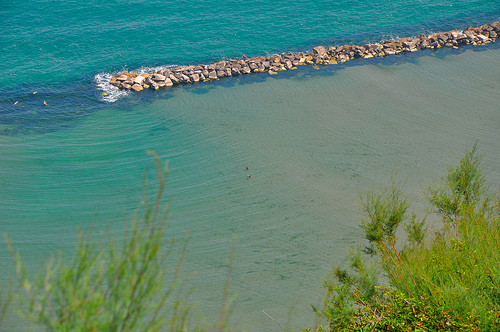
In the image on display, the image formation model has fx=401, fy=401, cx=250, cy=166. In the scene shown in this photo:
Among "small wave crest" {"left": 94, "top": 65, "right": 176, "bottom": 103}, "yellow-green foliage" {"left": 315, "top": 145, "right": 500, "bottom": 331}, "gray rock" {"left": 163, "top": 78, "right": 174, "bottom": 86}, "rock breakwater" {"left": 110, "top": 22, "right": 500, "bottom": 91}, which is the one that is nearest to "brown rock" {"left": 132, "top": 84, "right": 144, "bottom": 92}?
"rock breakwater" {"left": 110, "top": 22, "right": 500, "bottom": 91}

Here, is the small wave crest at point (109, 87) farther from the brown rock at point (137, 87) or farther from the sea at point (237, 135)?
the brown rock at point (137, 87)

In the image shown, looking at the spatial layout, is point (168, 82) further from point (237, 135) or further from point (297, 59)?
point (297, 59)

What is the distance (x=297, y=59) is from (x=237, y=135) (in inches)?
332

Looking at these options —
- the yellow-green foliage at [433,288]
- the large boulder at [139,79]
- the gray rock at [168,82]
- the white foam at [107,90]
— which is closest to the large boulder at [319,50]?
the gray rock at [168,82]

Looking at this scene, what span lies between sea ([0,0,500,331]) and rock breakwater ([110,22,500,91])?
0.69 metres

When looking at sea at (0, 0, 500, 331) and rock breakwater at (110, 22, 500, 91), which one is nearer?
sea at (0, 0, 500, 331)

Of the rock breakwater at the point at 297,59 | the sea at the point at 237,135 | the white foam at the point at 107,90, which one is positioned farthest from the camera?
the rock breakwater at the point at 297,59

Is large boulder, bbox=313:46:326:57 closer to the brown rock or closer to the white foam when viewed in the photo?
the brown rock

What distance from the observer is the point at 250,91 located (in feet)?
71.1

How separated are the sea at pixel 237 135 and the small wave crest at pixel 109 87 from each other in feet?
0.55

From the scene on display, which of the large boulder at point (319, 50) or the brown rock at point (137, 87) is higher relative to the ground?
the large boulder at point (319, 50)

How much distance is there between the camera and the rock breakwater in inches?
886

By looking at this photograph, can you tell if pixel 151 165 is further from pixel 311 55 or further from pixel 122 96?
pixel 311 55

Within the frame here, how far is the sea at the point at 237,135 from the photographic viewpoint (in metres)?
13.0
